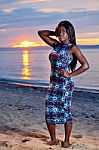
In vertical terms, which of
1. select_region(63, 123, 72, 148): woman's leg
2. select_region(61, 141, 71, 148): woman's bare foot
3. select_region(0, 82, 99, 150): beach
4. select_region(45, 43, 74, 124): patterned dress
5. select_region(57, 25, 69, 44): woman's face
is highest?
select_region(57, 25, 69, 44): woman's face

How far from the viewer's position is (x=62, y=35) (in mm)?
5566

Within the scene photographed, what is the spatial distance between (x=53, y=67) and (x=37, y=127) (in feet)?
7.54

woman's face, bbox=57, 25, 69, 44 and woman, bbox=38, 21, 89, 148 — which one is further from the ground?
woman's face, bbox=57, 25, 69, 44

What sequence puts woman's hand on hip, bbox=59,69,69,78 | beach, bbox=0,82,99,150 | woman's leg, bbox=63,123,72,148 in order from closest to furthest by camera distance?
woman's hand on hip, bbox=59,69,69,78 → woman's leg, bbox=63,123,72,148 → beach, bbox=0,82,99,150

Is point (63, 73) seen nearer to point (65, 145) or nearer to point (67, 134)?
point (67, 134)

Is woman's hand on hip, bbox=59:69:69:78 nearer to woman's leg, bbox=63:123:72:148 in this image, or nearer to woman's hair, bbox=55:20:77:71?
woman's hair, bbox=55:20:77:71

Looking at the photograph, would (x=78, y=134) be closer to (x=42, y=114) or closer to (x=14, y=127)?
(x=14, y=127)

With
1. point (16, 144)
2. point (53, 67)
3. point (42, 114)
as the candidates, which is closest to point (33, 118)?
point (42, 114)

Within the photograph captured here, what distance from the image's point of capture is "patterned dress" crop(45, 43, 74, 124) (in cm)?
557

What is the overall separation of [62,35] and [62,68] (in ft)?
1.59

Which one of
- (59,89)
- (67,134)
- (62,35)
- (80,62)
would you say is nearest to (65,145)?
(67,134)

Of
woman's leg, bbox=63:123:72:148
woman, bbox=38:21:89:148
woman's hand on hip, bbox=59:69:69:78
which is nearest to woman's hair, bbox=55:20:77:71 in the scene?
woman, bbox=38:21:89:148

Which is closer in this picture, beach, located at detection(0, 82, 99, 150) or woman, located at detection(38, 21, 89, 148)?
woman, located at detection(38, 21, 89, 148)

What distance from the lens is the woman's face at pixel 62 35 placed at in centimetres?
555
